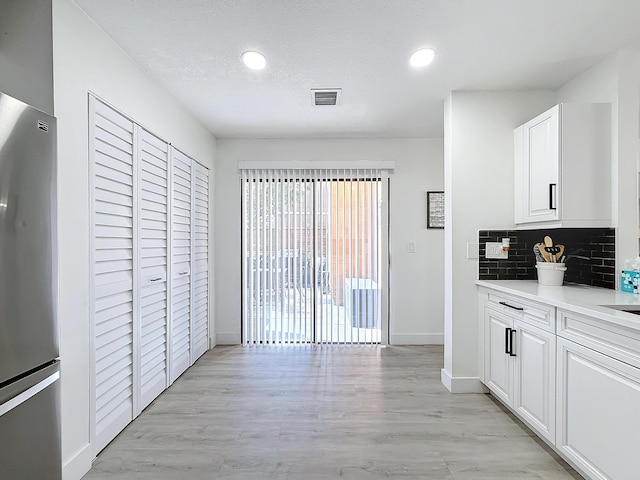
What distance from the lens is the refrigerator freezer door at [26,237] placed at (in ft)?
3.83

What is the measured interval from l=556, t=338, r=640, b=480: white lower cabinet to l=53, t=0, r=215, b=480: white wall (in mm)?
2523

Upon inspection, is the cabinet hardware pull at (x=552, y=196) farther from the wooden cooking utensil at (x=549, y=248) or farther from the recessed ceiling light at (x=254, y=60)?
the recessed ceiling light at (x=254, y=60)

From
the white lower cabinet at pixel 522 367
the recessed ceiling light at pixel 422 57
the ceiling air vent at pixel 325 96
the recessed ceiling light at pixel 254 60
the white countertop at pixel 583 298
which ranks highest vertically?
the recessed ceiling light at pixel 422 57

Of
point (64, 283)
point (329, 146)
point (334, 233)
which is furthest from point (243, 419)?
point (329, 146)

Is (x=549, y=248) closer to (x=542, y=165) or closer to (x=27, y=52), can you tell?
(x=542, y=165)

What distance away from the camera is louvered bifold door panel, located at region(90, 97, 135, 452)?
84.2 inches

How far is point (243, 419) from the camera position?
2.66m

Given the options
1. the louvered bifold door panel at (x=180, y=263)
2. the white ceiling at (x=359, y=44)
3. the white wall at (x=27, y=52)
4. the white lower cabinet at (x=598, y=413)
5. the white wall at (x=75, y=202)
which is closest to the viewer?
the white wall at (x=27, y=52)

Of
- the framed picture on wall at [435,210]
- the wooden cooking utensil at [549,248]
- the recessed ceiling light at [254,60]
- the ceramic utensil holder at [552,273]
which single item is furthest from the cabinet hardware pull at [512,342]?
the recessed ceiling light at [254,60]

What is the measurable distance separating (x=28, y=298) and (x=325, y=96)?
2.58m

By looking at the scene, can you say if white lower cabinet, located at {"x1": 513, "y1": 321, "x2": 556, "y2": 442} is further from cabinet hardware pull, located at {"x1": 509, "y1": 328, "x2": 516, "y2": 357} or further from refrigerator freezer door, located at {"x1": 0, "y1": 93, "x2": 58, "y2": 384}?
refrigerator freezer door, located at {"x1": 0, "y1": 93, "x2": 58, "y2": 384}

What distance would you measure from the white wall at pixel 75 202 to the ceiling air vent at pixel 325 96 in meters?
1.49

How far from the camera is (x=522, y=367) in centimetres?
245

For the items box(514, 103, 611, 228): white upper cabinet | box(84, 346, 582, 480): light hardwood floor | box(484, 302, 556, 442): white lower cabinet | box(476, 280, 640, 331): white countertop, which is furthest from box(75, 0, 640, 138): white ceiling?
box(84, 346, 582, 480): light hardwood floor
